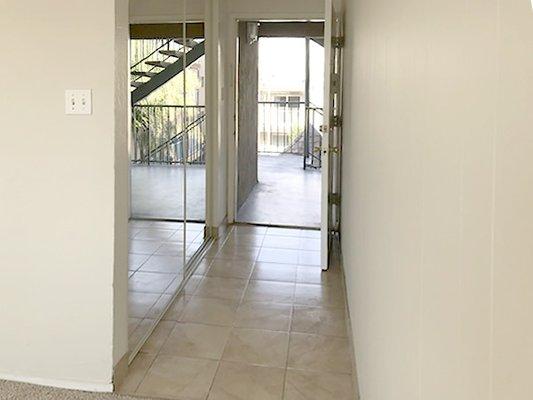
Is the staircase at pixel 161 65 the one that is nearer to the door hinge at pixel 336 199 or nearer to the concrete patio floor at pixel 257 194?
the concrete patio floor at pixel 257 194

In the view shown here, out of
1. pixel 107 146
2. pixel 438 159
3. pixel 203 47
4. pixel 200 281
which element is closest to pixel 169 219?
pixel 200 281

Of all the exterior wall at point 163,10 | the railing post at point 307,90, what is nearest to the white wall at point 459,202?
the exterior wall at point 163,10

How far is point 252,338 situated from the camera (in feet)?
A: 9.25

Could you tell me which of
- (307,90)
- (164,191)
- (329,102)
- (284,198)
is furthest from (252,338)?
(307,90)

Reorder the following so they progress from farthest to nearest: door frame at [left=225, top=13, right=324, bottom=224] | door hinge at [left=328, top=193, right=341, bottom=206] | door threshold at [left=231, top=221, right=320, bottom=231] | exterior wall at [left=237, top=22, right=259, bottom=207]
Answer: exterior wall at [left=237, top=22, right=259, bottom=207], door threshold at [left=231, top=221, right=320, bottom=231], door frame at [left=225, top=13, right=324, bottom=224], door hinge at [left=328, top=193, right=341, bottom=206]

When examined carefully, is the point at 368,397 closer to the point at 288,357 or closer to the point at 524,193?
the point at 288,357

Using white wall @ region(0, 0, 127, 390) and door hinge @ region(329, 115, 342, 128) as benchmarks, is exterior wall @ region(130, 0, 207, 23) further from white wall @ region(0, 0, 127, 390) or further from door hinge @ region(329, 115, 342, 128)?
door hinge @ region(329, 115, 342, 128)

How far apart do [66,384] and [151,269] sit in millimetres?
859

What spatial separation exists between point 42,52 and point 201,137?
213 centimetres

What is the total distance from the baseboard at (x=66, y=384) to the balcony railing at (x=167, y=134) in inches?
41.9

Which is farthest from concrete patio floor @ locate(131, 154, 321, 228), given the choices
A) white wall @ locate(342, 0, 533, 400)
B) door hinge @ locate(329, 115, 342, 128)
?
white wall @ locate(342, 0, 533, 400)

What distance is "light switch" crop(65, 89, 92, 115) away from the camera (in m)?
2.12

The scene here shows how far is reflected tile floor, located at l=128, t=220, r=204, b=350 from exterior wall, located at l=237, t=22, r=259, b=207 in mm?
2325

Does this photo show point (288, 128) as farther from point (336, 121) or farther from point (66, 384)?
point (66, 384)
